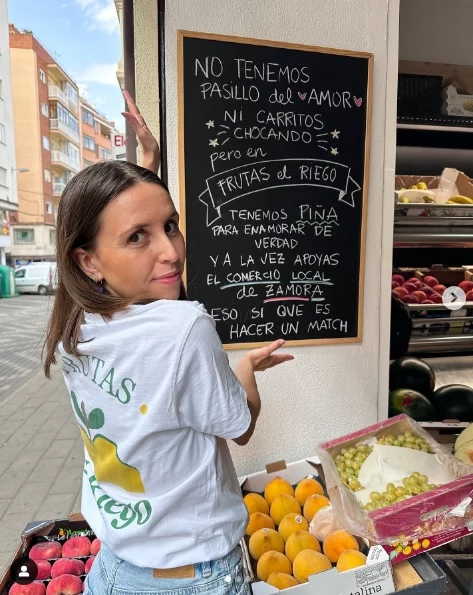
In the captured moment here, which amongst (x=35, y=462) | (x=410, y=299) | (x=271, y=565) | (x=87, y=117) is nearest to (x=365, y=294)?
(x=410, y=299)

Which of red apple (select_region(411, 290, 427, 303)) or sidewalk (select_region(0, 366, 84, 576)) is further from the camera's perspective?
sidewalk (select_region(0, 366, 84, 576))

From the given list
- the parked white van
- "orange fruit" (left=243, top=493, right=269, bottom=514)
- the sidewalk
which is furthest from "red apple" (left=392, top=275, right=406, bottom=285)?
the parked white van

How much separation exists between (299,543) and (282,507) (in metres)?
0.24

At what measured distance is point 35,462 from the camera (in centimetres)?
411

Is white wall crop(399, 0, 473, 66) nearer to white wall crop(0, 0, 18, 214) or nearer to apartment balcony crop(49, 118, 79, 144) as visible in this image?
white wall crop(0, 0, 18, 214)

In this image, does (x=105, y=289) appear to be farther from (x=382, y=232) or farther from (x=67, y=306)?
(x=382, y=232)

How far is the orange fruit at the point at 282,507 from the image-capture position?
195 centimetres

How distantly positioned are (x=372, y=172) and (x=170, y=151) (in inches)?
38.3

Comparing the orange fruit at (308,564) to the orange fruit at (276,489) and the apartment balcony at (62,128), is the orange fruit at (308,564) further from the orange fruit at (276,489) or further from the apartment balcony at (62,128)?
the apartment balcony at (62,128)

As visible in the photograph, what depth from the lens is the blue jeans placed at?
98cm

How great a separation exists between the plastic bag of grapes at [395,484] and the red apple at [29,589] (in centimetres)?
109

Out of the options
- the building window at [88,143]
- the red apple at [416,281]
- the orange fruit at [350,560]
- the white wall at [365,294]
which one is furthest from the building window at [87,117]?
the orange fruit at [350,560]

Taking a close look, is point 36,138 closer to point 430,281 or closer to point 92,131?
point 92,131

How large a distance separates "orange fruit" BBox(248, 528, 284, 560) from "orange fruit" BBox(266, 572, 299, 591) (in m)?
0.16
